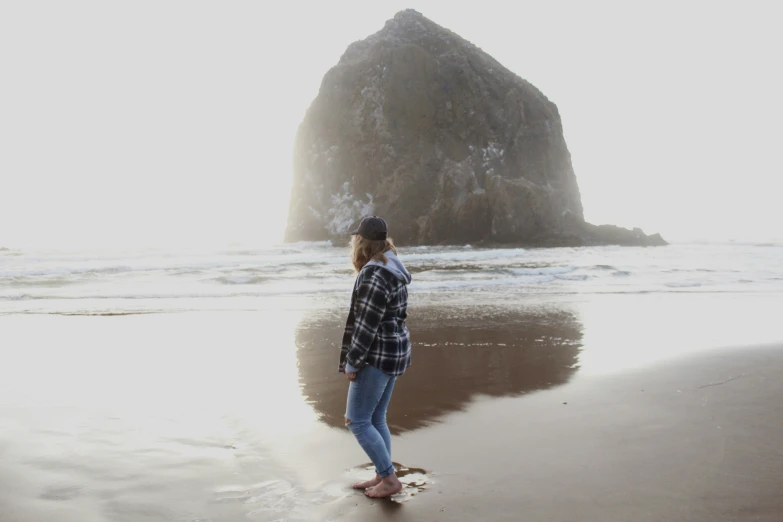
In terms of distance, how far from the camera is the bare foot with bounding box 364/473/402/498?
328 cm

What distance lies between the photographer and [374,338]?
10.5 feet

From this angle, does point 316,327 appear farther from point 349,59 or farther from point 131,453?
point 349,59

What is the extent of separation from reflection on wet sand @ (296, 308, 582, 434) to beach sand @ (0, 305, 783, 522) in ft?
0.13

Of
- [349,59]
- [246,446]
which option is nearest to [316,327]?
[246,446]

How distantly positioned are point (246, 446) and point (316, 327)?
5314mm

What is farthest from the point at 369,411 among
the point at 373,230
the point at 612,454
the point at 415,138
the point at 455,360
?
the point at 415,138

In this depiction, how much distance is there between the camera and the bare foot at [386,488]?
10.8 ft

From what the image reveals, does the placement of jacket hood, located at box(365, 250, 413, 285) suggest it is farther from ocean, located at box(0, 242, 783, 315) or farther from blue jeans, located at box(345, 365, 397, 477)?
ocean, located at box(0, 242, 783, 315)

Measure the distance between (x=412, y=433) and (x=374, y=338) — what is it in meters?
1.53

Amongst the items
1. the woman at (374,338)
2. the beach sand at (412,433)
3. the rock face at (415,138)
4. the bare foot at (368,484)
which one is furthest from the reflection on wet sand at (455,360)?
the rock face at (415,138)

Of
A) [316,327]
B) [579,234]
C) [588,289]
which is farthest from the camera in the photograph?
[579,234]

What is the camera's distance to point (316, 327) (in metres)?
9.45

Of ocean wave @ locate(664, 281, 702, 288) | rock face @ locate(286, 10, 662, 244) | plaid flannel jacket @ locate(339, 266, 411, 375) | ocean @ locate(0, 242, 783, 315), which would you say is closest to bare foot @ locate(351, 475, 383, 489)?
plaid flannel jacket @ locate(339, 266, 411, 375)

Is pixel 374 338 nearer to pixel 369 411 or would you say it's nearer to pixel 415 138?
pixel 369 411
